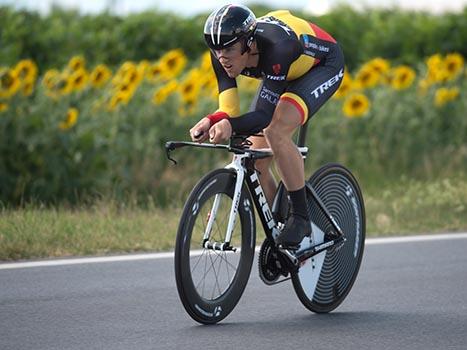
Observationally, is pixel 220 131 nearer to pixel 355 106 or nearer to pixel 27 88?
pixel 27 88

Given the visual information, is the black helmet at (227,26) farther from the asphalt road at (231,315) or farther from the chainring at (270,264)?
the asphalt road at (231,315)

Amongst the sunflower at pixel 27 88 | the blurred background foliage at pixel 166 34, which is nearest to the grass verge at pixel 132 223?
the sunflower at pixel 27 88

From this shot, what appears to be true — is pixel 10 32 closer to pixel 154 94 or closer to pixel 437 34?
pixel 154 94

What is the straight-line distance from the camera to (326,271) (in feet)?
25.1

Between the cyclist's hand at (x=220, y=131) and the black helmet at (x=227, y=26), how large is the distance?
45 centimetres

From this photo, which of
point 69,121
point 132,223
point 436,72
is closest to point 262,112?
point 132,223

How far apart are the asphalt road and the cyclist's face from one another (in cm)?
142

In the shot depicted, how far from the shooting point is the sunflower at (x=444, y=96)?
47.4 ft

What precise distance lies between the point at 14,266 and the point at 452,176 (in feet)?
20.1

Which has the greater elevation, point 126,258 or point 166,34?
point 126,258

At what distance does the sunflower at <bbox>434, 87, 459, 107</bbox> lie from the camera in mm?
14453

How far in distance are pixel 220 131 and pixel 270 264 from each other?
1.05 metres

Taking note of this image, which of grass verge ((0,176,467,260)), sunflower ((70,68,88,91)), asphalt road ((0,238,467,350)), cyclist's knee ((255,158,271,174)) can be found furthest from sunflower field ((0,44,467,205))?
cyclist's knee ((255,158,271,174))

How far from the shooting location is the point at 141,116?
13117 mm
